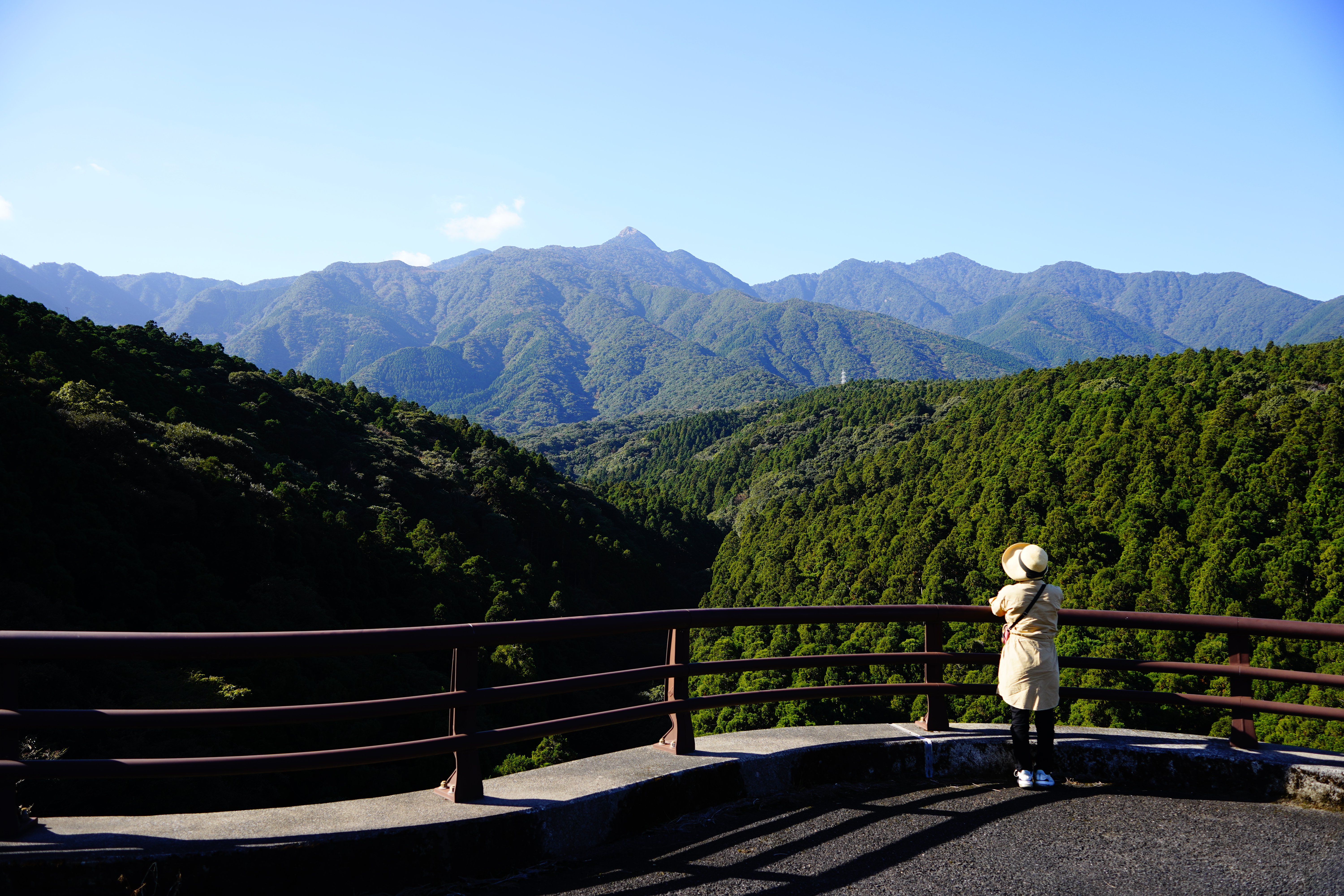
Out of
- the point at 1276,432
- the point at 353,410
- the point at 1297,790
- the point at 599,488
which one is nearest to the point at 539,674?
the point at 353,410

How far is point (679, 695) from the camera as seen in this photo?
4812 mm

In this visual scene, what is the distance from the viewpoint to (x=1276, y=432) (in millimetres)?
58469

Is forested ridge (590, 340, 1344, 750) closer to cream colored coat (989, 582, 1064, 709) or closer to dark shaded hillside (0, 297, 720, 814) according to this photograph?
dark shaded hillside (0, 297, 720, 814)

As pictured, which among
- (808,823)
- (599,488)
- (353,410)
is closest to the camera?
(808,823)

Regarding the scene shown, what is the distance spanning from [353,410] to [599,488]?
57.0 m

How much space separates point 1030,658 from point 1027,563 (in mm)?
577

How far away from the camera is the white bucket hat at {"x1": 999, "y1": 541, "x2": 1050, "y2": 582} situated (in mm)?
4863

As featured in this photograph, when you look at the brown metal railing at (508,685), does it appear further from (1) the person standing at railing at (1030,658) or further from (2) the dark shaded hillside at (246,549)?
(2) the dark shaded hillside at (246,549)

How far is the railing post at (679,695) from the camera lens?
472 cm

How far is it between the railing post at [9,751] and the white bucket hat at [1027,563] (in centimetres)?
492

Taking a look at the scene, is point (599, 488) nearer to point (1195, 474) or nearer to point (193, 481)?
point (1195, 474)

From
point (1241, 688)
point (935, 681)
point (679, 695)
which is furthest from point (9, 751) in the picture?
point (1241, 688)

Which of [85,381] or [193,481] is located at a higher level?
[85,381]

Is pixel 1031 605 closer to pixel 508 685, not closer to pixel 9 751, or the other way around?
pixel 508 685
